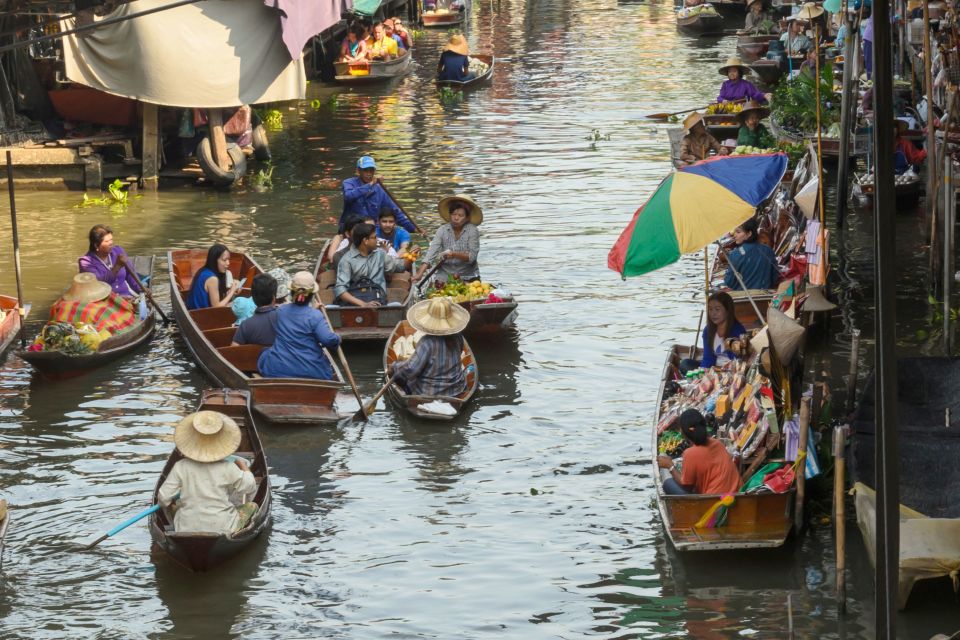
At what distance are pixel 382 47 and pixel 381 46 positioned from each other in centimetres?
4

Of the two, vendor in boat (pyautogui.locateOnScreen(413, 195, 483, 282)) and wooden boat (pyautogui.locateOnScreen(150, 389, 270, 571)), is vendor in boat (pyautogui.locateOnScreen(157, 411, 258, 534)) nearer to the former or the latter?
wooden boat (pyautogui.locateOnScreen(150, 389, 270, 571))

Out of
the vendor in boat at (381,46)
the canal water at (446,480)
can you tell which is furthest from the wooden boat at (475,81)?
the canal water at (446,480)

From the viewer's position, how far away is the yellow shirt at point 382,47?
29719 mm

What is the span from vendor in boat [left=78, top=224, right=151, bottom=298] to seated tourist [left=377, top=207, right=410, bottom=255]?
8.01ft

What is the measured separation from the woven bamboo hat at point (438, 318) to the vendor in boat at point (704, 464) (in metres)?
3.08

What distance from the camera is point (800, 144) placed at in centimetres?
1870

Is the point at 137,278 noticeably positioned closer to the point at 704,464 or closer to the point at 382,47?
the point at 704,464

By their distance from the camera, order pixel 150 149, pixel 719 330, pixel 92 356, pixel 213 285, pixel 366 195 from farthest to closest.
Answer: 1. pixel 150 149
2. pixel 366 195
3. pixel 213 285
4. pixel 92 356
5. pixel 719 330

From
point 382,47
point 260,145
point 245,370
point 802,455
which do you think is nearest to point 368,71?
point 382,47

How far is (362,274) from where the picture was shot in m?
13.0

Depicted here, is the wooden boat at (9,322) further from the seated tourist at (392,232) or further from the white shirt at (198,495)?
the white shirt at (198,495)

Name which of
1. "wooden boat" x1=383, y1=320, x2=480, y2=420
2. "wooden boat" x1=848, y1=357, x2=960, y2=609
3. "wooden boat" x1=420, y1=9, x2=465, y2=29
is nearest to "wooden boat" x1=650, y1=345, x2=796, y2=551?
"wooden boat" x1=848, y1=357, x2=960, y2=609

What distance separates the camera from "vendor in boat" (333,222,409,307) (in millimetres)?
12914

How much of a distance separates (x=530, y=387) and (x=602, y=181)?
28.3 ft
